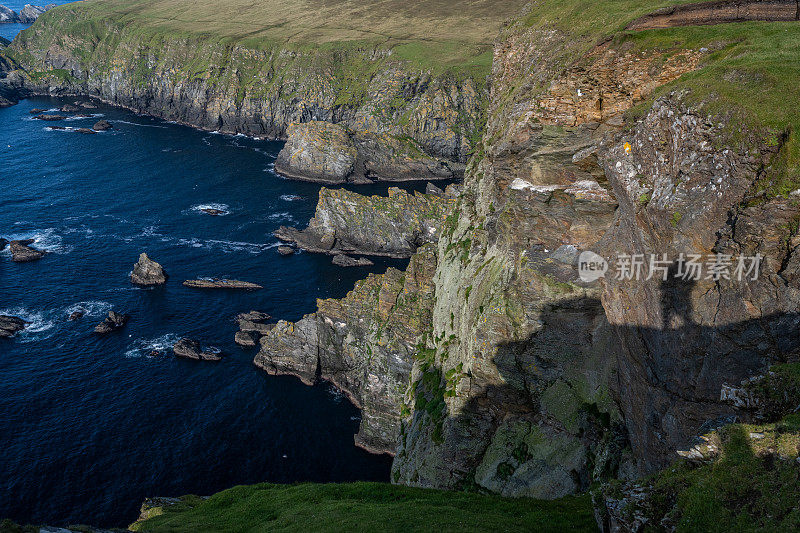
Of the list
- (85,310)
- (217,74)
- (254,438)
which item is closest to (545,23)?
(254,438)

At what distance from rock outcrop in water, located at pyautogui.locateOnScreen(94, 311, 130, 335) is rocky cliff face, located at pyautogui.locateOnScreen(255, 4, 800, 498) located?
58362 millimetres

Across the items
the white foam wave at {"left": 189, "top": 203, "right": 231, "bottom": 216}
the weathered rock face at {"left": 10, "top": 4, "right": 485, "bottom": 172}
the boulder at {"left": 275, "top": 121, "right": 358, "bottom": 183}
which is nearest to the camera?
the white foam wave at {"left": 189, "top": 203, "right": 231, "bottom": 216}

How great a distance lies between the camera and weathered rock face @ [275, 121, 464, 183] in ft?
471

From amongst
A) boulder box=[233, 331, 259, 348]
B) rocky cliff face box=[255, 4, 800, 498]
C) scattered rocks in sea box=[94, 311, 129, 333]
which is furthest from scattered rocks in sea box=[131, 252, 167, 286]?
rocky cliff face box=[255, 4, 800, 498]

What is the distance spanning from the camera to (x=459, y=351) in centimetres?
4291

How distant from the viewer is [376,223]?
110 meters

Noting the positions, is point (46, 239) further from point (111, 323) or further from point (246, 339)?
point (246, 339)

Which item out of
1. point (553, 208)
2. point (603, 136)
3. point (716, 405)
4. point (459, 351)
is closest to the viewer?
point (716, 405)

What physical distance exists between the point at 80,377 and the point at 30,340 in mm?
14495

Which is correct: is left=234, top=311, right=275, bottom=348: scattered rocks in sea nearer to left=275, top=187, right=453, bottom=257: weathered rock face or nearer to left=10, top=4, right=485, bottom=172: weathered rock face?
left=275, top=187, right=453, bottom=257: weathered rock face

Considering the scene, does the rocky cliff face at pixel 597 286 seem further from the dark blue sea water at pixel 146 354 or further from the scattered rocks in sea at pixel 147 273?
the scattered rocks in sea at pixel 147 273

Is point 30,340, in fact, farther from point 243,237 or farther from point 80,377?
point 243,237

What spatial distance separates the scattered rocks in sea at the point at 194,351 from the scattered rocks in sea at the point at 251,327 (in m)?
4.25

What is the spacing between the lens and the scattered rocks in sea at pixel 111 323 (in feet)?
275
